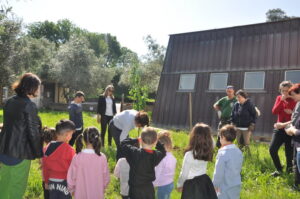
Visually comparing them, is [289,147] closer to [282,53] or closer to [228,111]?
[228,111]

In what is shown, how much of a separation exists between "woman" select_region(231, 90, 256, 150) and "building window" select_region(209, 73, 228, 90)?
664 cm

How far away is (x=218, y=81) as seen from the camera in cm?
1483

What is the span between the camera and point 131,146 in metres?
3.79

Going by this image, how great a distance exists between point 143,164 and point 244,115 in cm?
491

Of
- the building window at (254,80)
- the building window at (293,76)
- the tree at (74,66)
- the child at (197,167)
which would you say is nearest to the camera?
the child at (197,167)

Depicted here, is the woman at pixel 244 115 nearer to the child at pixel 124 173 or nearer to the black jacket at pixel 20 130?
the child at pixel 124 173

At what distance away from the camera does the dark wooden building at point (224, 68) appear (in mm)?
13227

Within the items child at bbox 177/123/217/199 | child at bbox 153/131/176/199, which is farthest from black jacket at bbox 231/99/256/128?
child at bbox 177/123/217/199

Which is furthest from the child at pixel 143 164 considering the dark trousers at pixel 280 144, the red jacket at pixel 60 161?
the dark trousers at pixel 280 144

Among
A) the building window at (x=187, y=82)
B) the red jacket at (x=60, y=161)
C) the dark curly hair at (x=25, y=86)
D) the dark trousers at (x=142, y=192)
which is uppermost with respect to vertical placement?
the building window at (x=187, y=82)

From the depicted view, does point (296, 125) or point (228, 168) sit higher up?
point (296, 125)

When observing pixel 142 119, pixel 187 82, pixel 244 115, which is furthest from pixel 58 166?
pixel 187 82

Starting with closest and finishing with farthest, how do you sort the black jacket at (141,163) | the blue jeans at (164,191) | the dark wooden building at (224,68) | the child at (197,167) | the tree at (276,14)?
the black jacket at (141,163) → the child at (197,167) → the blue jeans at (164,191) → the dark wooden building at (224,68) → the tree at (276,14)

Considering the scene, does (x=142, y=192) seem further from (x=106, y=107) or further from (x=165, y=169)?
(x=106, y=107)
